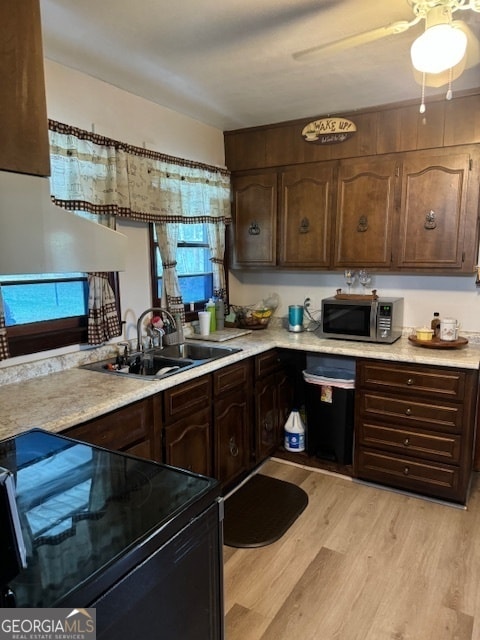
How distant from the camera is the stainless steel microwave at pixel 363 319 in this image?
290cm

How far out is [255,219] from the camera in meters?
3.41

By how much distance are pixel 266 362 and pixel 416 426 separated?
3.33 ft

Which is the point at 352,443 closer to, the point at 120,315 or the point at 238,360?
the point at 238,360

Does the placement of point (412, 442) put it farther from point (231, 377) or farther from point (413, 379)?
point (231, 377)

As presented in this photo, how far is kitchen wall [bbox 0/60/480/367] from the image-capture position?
7.69 ft

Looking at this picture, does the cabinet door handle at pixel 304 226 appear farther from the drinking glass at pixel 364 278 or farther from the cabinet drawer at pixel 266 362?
the cabinet drawer at pixel 266 362

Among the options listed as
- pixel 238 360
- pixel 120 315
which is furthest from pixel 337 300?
pixel 120 315

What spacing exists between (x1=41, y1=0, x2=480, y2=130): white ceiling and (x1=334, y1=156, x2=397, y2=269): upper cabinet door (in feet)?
1.35

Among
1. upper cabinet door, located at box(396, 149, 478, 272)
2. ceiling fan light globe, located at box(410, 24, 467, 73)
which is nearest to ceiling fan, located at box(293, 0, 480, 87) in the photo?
ceiling fan light globe, located at box(410, 24, 467, 73)

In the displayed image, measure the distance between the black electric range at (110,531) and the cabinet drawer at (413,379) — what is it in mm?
1795

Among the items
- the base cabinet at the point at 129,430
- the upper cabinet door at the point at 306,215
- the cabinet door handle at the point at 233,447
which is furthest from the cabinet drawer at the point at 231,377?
the upper cabinet door at the point at 306,215

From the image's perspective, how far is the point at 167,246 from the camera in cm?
290

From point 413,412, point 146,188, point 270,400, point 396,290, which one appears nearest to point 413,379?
point 413,412

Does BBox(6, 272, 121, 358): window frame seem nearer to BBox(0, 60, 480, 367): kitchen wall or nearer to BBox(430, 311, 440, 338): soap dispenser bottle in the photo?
BBox(0, 60, 480, 367): kitchen wall
